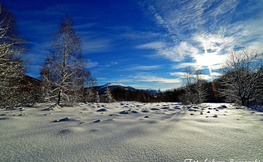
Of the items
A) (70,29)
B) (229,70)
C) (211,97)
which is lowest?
(211,97)

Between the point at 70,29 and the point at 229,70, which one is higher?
the point at 70,29

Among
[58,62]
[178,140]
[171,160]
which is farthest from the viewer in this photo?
[58,62]

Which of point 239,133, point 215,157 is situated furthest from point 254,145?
point 215,157

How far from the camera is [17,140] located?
1.60 m

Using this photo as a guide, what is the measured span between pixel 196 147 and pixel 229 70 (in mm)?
9539

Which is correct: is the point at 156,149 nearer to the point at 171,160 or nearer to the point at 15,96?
the point at 171,160

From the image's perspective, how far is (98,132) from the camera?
1976mm

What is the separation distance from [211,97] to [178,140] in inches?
1528

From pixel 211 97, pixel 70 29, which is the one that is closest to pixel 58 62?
pixel 70 29

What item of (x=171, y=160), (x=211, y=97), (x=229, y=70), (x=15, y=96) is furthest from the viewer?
(x=211, y=97)

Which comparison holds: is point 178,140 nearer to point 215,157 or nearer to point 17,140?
point 215,157

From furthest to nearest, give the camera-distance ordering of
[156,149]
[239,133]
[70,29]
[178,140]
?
[70,29]
[239,133]
[178,140]
[156,149]

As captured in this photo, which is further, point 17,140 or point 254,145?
point 17,140

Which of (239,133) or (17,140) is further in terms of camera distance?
(239,133)
